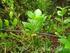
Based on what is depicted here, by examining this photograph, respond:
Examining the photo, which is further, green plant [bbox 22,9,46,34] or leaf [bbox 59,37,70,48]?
green plant [bbox 22,9,46,34]

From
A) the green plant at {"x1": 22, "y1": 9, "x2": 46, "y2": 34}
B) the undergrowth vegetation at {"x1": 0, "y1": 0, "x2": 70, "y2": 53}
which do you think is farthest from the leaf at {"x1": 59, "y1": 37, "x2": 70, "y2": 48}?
the green plant at {"x1": 22, "y1": 9, "x2": 46, "y2": 34}

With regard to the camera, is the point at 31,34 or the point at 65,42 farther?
the point at 31,34

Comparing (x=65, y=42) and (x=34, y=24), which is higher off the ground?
(x=34, y=24)

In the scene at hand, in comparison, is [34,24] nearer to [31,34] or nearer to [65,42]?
[31,34]

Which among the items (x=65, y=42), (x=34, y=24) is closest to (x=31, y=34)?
(x=34, y=24)

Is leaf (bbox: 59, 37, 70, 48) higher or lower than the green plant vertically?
lower

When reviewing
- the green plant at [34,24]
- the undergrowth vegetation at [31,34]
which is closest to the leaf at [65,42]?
the undergrowth vegetation at [31,34]

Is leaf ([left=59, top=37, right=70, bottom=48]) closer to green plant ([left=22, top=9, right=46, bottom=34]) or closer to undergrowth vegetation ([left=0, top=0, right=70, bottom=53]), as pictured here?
undergrowth vegetation ([left=0, top=0, right=70, bottom=53])

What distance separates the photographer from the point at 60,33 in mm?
1891

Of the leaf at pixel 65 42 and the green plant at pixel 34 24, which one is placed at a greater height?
the green plant at pixel 34 24

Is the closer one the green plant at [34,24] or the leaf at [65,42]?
the leaf at [65,42]

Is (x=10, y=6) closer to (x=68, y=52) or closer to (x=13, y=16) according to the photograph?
(x=13, y=16)

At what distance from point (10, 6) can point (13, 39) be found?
0.45m

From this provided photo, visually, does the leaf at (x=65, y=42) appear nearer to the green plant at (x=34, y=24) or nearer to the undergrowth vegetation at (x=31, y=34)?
the undergrowth vegetation at (x=31, y=34)
